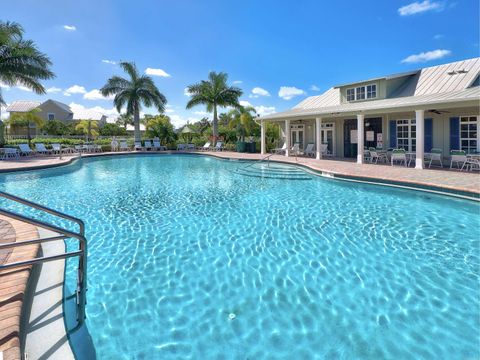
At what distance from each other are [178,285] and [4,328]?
6.34ft

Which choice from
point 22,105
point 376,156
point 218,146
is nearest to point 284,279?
point 376,156

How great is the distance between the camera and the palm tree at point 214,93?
1071 inches

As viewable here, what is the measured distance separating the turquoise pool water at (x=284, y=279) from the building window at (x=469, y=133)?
23.5 feet

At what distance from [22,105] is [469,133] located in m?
57.3

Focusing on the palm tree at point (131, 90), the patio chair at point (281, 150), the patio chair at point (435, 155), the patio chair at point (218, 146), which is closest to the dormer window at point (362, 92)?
the patio chair at point (281, 150)

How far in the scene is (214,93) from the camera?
2722 cm

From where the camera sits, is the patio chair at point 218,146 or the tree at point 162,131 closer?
the patio chair at point 218,146

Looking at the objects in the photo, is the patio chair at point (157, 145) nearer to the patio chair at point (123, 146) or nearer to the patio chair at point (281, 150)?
the patio chair at point (123, 146)

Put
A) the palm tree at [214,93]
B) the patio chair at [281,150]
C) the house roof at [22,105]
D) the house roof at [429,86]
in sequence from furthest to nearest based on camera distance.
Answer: the house roof at [22,105], the palm tree at [214,93], the patio chair at [281,150], the house roof at [429,86]

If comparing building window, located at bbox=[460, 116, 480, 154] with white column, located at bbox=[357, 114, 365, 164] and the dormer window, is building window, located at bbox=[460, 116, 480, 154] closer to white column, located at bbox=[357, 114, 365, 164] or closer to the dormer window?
white column, located at bbox=[357, 114, 365, 164]

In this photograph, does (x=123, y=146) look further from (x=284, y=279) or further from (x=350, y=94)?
(x=284, y=279)

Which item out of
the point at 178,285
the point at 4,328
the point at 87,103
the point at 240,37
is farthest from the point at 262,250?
the point at 87,103

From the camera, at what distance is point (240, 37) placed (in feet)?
68.9

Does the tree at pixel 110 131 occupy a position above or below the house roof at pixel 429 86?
above
